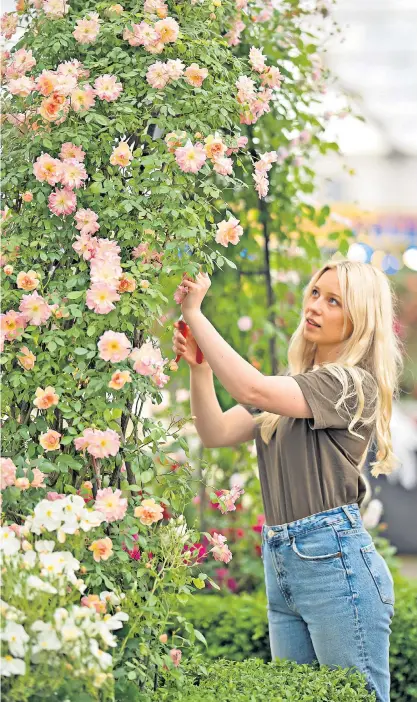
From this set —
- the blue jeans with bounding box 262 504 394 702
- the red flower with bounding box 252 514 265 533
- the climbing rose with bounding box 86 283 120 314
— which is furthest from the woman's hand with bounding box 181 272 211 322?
the red flower with bounding box 252 514 265 533

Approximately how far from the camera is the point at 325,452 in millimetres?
2086

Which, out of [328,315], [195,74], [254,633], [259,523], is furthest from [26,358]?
[259,523]

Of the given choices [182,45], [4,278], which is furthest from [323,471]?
[182,45]

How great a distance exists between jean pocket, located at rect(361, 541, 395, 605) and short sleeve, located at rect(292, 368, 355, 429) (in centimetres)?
28

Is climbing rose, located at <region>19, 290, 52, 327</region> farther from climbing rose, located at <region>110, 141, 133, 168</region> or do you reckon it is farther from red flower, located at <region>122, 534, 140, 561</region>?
red flower, located at <region>122, 534, 140, 561</region>

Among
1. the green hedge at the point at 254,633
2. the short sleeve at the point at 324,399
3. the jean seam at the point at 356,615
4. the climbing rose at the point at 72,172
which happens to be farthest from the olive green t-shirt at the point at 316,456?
the green hedge at the point at 254,633

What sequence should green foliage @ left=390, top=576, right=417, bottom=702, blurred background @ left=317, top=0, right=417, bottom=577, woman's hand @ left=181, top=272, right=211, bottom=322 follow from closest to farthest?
1. woman's hand @ left=181, top=272, right=211, bottom=322
2. green foliage @ left=390, top=576, right=417, bottom=702
3. blurred background @ left=317, top=0, right=417, bottom=577

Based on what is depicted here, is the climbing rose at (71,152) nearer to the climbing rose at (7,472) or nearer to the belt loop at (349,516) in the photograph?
the climbing rose at (7,472)

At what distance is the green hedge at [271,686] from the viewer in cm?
183

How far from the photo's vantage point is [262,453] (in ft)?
7.29

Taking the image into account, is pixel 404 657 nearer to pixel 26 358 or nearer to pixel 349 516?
pixel 349 516

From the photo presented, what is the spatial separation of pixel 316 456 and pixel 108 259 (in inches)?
26.2

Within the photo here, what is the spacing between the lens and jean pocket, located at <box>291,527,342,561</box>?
202 centimetres

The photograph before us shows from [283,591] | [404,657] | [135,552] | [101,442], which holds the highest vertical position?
[101,442]
